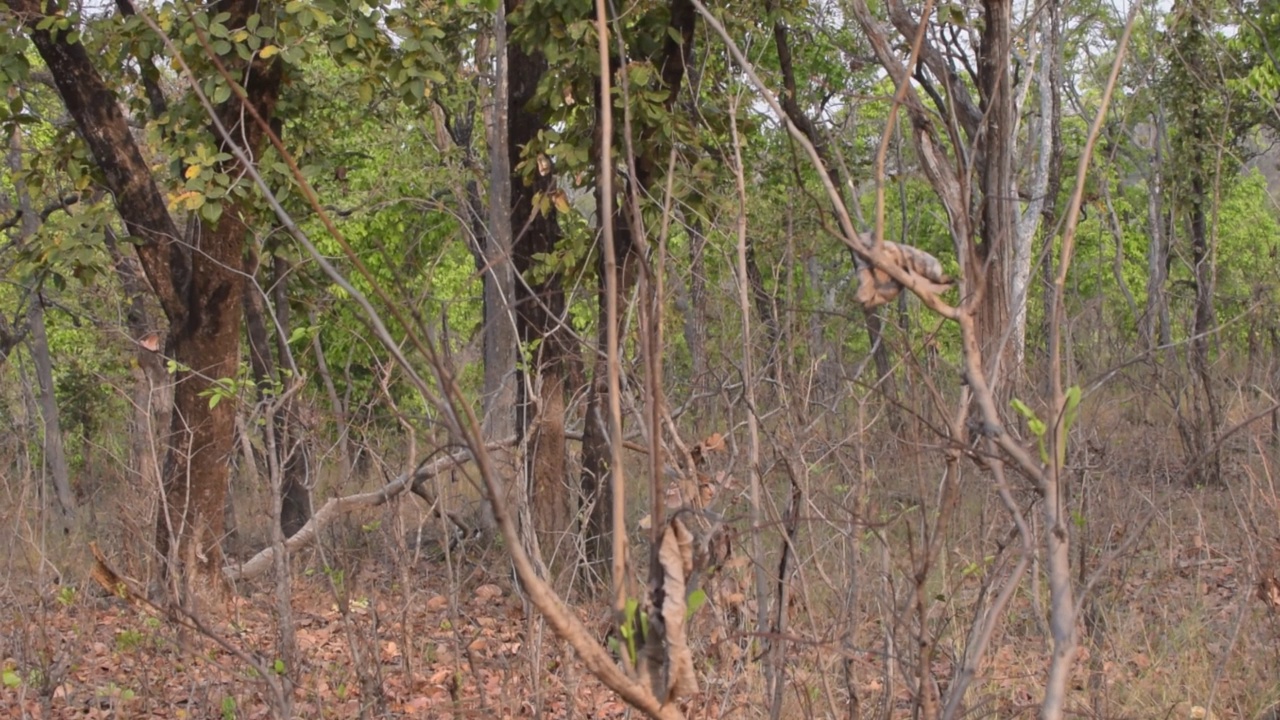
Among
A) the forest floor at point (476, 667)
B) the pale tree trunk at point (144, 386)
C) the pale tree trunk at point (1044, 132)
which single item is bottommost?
the forest floor at point (476, 667)

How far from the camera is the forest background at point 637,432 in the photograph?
2.22 m

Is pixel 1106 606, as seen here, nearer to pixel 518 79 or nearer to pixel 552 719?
pixel 552 719

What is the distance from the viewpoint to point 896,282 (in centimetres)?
155

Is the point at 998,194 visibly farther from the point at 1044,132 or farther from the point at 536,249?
the point at 1044,132

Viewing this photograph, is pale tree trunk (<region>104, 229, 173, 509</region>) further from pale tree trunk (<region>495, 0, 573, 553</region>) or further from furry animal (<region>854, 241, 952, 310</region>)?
furry animal (<region>854, 241, 952, 310</region>)

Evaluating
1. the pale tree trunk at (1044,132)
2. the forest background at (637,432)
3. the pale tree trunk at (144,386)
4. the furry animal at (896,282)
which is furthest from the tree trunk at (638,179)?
the furry animal at (896,282)

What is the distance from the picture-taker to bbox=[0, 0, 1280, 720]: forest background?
222 cm

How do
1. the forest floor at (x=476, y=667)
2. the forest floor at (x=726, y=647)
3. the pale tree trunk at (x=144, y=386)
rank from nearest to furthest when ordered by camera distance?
the forest floor at (x=726, y=647)
the forest floor at (x=476, y=667)
the pale tree trunk at (x=144, y=386)

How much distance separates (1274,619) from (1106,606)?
43.0 inches

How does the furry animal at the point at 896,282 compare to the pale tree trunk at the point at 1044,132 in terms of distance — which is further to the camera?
the pale tree trunk at the point at 1044,132

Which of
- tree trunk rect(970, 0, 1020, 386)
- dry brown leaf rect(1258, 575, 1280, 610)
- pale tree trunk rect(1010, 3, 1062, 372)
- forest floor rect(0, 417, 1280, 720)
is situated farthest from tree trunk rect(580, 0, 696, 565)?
pale tree trunk rect(1010, 3, 1062, 372)

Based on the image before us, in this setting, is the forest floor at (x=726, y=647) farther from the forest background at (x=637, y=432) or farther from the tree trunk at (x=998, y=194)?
the tree trunk at (x=998, y=194)

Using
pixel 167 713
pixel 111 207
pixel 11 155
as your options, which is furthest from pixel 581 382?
pixel 11 155

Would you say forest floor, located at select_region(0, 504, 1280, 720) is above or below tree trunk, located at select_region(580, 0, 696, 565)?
below
